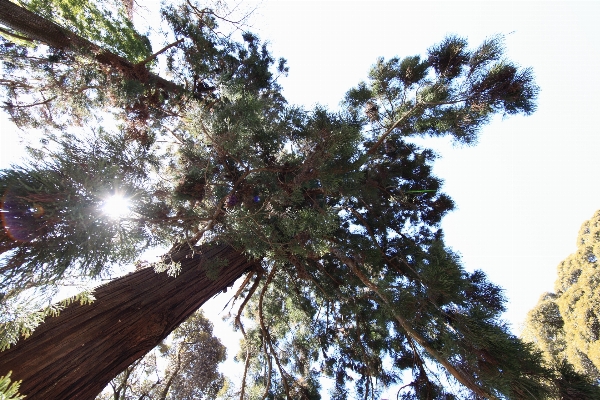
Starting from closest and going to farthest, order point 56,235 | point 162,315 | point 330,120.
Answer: point 56,235 < point 162,315 < point 330,120

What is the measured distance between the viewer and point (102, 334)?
240 cm

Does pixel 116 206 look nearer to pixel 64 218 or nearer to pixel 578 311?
pixel 64 218

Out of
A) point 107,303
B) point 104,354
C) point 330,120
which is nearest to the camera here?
point 104,354

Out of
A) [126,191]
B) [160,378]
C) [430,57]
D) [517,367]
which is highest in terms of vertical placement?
[430,57]

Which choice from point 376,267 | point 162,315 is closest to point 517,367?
point 376,267

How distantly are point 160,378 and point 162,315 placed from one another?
6224 mm

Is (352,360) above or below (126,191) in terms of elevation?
below

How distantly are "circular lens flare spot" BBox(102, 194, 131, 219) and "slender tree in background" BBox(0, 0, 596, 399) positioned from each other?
0.15 feet

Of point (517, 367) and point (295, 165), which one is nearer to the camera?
point (517, 367)

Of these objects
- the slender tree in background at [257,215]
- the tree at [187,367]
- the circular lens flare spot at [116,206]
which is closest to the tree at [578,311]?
the slender tree in background at [257,215]

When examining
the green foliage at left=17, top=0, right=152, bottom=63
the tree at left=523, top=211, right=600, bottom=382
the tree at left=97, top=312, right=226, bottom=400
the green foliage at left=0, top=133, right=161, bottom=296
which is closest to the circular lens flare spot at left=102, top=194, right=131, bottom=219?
the green foliage at left=0, top=133, right=161, bottom=296

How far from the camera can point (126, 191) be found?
85.4 inches

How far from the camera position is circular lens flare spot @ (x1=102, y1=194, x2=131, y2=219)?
203 centimetres

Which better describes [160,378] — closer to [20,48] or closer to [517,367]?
[20,48]
